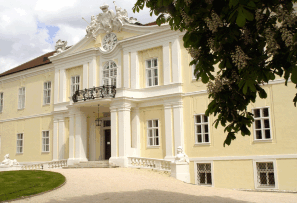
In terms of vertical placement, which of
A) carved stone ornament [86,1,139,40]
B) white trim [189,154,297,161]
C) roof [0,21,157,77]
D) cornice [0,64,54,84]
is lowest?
white trim [189,154,297,161]

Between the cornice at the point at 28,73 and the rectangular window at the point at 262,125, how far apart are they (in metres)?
16.9

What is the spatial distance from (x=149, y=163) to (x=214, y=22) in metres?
13.5

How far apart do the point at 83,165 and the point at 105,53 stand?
7940mm

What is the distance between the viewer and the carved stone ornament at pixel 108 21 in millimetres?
22234

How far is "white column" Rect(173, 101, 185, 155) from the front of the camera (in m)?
18.7

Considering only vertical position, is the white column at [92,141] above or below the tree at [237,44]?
below

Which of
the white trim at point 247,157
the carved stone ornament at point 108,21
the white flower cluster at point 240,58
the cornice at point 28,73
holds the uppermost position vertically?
the carved stone ornament at point 108,21

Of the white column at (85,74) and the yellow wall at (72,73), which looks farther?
the yellow wall at (72,73)

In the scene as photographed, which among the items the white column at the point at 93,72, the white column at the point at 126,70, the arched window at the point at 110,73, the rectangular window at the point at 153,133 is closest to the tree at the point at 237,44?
the rectangular window at the point at 153,133

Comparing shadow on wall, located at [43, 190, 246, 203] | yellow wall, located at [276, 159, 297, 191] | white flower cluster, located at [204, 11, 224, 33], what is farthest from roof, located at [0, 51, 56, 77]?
white flower cluster, located at [204, 11, 224, 33]

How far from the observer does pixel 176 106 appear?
19078mm

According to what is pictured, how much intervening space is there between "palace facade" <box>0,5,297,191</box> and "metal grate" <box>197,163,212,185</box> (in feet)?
0.18

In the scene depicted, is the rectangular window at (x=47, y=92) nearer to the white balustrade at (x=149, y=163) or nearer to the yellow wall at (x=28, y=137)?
the yellow wall at (x=28, y=137)

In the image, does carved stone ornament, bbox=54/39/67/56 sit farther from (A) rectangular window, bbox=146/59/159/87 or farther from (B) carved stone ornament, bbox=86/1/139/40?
(A) rectangular window, bbox=146/59/159/87
